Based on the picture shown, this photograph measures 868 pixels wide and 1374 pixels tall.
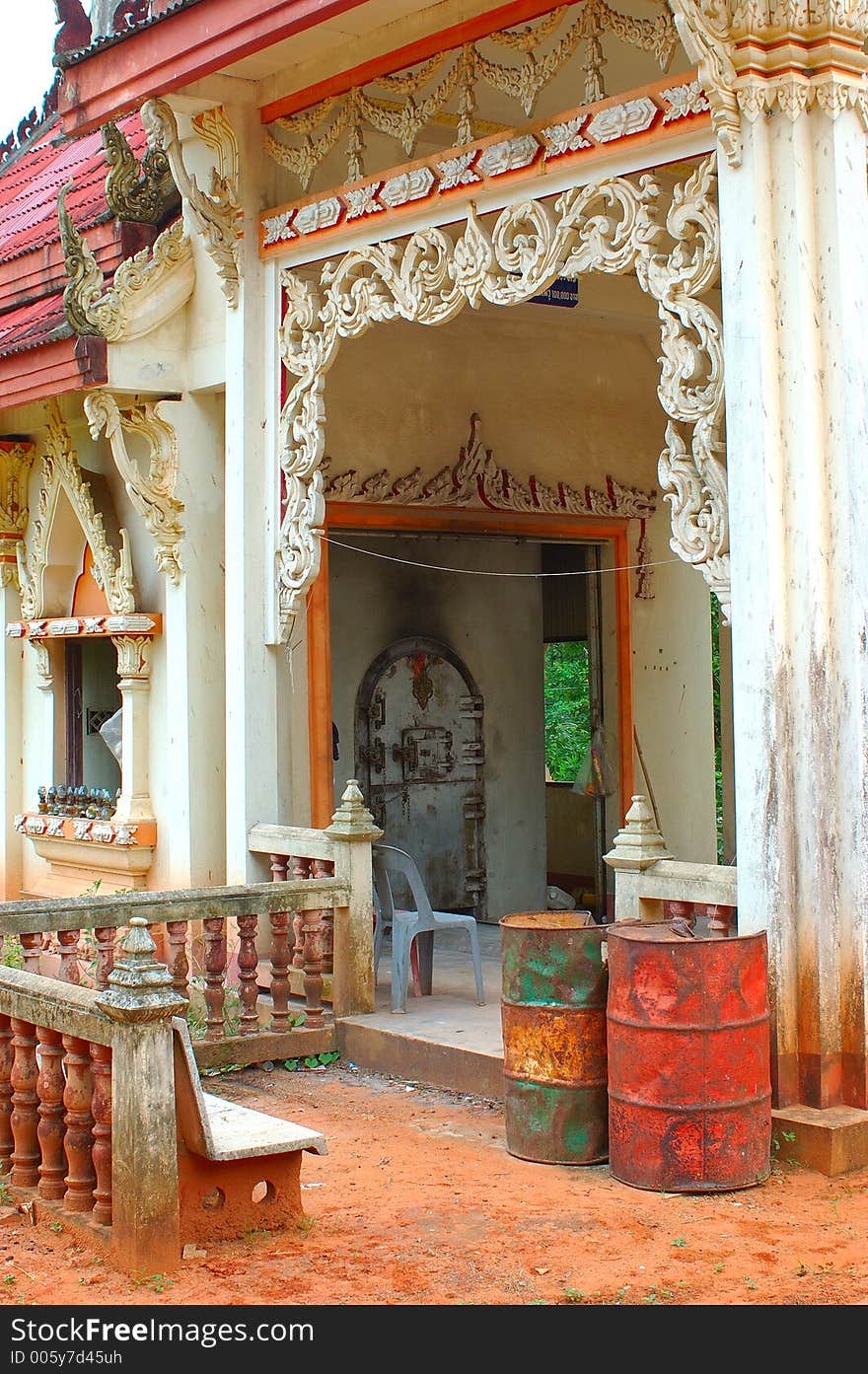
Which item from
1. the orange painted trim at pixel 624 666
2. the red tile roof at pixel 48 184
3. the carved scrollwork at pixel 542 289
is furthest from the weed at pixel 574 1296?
the red tile roof at pixel 48 184

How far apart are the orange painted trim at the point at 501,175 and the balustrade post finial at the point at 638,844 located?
2529 millimetres

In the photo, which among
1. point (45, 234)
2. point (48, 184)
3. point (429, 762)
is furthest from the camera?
point (48, 184)

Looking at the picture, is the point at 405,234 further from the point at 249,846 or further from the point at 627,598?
the point at 627,598

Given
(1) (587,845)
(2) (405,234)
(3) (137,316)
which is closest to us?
(2) (405,234)

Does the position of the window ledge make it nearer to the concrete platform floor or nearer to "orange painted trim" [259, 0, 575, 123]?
the concrete platform floor

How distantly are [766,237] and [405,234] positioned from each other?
2061 mm

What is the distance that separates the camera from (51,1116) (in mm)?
5207

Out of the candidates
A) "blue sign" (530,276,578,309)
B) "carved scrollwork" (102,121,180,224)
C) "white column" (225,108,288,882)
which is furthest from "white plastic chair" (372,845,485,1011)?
"carved scrollwork" (102,121,180,224)

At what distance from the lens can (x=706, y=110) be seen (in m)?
6.14

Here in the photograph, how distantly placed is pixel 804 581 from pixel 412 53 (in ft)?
10.6

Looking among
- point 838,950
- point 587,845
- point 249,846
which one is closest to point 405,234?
point 249,846

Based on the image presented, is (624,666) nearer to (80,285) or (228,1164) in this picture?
(80,285)

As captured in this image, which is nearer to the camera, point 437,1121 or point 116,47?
point 437,1121

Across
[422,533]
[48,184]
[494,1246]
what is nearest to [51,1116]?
[494,1246]
